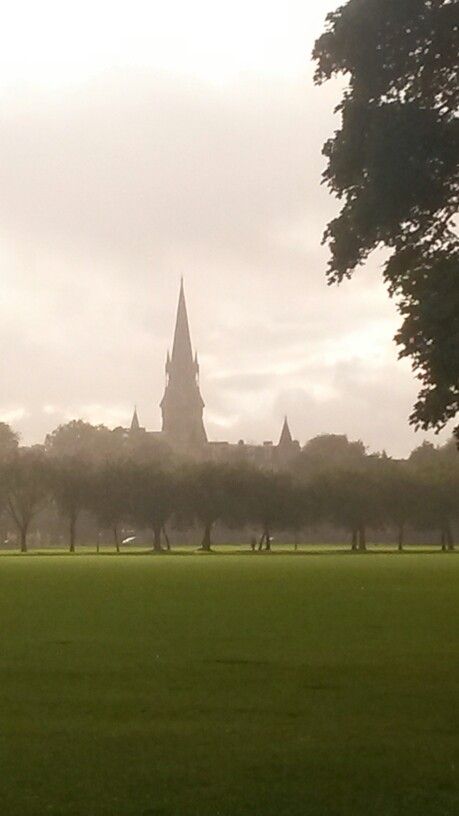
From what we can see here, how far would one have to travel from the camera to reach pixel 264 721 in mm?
13953

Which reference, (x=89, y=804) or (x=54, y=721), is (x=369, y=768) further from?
(x=54, y=721)

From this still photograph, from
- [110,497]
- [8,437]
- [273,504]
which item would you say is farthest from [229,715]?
[8,437]

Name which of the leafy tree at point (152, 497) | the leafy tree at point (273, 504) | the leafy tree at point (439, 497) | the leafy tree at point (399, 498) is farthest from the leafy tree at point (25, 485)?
the leafy tree at point (439, 497)

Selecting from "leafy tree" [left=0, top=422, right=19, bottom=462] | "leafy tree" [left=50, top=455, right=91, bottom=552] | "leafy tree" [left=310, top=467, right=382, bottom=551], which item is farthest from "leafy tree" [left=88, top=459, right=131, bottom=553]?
"leafy tree" [left=0, top=422, right=19, bottom=462]

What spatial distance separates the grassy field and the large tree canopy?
662 centimetres

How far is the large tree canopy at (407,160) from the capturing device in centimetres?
3145

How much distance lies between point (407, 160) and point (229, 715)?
63.8 ft

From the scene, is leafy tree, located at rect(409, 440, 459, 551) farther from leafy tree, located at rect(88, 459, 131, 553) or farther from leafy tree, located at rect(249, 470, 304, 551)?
leafy tree, located at rect(88, 459, 131, 553)

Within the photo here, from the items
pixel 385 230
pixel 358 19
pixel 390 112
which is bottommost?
pixel 385 230

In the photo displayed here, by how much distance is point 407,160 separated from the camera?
31.4 metres

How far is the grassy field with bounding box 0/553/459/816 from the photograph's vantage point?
10.4 m

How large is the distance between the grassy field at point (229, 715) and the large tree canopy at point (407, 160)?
6624 mm

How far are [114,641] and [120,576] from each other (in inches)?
1401

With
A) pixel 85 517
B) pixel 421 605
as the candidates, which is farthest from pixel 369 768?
pixel 85 517
